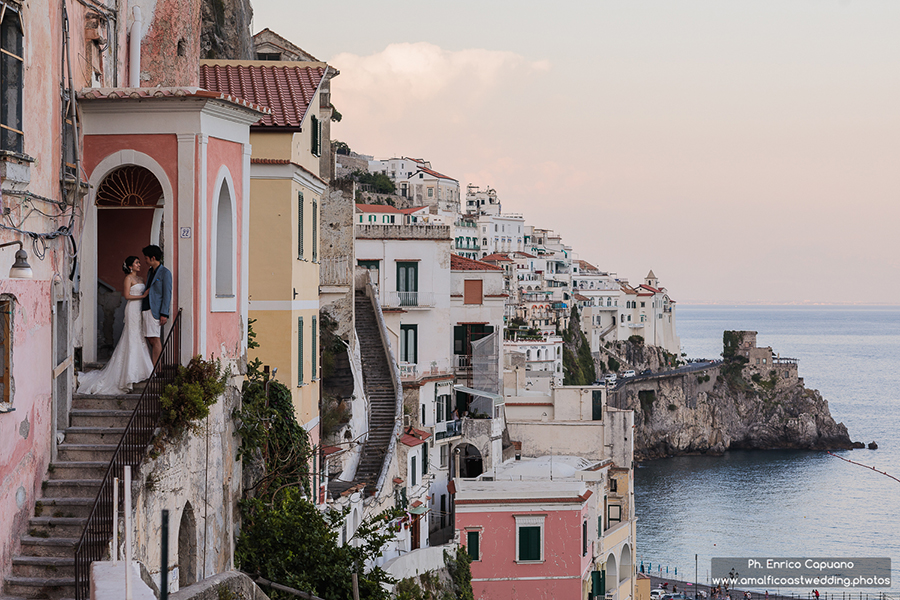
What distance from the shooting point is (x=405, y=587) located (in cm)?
2253

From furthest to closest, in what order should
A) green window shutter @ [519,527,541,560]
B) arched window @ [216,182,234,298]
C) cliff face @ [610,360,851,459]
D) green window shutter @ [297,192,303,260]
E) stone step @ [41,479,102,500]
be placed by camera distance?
cliff face @ [610,360,851,459], green window shutter @ [519,527,541,560], green window shutter @ [297,192,303,260], arched window @ [216,182,234,298], stone step @ [41,479,102,500]

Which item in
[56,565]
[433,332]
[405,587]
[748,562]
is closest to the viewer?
[56,565]

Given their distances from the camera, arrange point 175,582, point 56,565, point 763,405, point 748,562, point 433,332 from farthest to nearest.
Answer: point 763,405, point 748,562, point 433,332, point 175,582, point 56,565

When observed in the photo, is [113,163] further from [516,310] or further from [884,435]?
[884,435]

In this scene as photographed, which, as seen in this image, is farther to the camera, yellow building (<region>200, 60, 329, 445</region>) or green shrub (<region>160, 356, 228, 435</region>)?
yellow building (<region>200, 60, 329, 445</region>)

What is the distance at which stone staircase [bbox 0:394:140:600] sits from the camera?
9398 millimetres

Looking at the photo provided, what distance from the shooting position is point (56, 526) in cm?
988

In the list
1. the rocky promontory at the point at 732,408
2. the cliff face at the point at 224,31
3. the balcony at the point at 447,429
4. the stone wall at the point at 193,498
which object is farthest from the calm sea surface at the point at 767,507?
the stone wall at the point at 193,498

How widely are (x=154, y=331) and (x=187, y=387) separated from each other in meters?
0.82

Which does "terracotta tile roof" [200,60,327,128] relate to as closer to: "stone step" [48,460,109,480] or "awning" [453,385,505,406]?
"stone step" [48,460,109,480]

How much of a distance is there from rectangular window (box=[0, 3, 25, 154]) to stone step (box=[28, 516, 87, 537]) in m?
3.50

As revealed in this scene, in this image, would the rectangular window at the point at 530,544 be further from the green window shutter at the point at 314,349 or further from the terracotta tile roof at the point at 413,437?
the green window shutter at the point at 314,349

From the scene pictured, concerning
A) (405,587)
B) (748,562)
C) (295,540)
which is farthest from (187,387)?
(748,562)

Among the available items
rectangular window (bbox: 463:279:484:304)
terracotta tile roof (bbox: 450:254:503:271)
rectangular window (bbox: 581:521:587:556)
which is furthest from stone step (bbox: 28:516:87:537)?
terracotta tile roof (bbox: 450:254:503:271)
